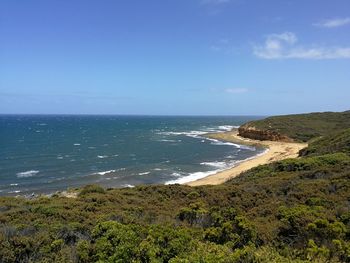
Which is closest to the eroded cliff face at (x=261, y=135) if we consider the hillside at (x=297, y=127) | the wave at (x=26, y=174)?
the hillside at (x=297, y=127)

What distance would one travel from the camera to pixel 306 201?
14.5 m

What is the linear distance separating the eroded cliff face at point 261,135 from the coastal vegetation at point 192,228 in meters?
65.0

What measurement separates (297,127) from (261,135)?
1051 cm

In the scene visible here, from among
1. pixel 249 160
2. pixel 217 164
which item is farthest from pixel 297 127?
pixel 217 164

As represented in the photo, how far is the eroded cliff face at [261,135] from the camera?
8244cm

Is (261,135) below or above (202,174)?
above

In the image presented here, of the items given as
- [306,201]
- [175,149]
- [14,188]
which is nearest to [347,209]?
[306,201]

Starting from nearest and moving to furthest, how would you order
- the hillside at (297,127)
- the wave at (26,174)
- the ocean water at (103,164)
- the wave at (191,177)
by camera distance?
the ocean water at (103,164), the wave at (191,177), the wave at (26,174), the hillside at (297,127)

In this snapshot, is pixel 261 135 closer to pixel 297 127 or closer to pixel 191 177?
pixel 297 127

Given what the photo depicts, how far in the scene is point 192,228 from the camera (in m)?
11.5

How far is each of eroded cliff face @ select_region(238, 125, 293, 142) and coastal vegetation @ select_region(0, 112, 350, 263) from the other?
65.0 metres

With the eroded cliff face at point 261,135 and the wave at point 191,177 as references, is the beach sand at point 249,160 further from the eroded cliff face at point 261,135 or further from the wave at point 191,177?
the eroded cliff face at point 261,135

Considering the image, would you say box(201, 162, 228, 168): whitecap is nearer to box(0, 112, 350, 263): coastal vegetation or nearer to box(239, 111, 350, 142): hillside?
box(0, 112, 350, 263): coastal vegetation

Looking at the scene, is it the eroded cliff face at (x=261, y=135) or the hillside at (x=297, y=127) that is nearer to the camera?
the eroded cliff face at (x=261, y=135)
